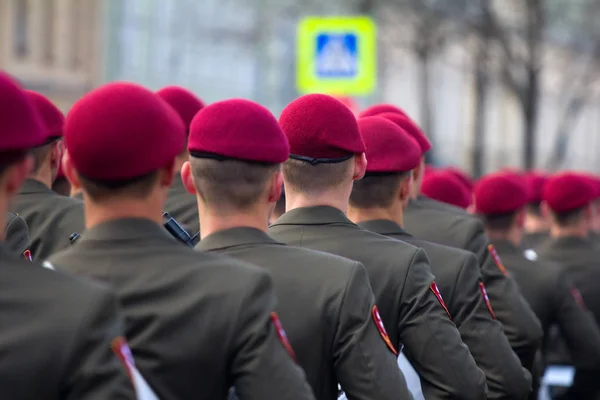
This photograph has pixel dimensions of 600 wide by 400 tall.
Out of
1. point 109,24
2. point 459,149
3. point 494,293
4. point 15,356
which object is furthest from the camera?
point 459,149

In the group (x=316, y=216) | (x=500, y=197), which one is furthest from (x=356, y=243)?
(x=500, y=197)

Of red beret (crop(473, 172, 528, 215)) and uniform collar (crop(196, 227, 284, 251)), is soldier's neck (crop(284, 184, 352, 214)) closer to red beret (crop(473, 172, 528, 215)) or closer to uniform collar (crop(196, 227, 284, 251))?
uniform collar (crop(196, 227, 284, 251))

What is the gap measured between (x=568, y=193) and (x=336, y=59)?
5.84 meters

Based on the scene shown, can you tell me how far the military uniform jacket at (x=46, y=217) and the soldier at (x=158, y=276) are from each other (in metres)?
2.14

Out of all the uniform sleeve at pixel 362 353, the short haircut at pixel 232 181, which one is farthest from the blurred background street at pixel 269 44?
the short haircut at pixel 232 181

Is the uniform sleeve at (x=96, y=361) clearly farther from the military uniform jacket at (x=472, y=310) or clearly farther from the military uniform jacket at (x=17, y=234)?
the military uniform jacket at (x=472, y=310)

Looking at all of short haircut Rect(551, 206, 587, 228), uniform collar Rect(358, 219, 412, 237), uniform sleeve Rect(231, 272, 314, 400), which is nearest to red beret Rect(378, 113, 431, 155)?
→ uniform collar Rect(358, 219, 412, 237)

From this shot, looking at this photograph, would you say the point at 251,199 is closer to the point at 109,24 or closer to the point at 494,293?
the point at 494,293

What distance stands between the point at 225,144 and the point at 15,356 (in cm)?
104

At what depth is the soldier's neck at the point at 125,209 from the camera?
10.5 feet

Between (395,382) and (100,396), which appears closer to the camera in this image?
(100,396)

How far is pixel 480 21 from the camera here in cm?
2398

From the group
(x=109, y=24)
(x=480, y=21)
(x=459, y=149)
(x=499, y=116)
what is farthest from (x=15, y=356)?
(x=499, y=116)

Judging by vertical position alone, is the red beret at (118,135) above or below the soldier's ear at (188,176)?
above
